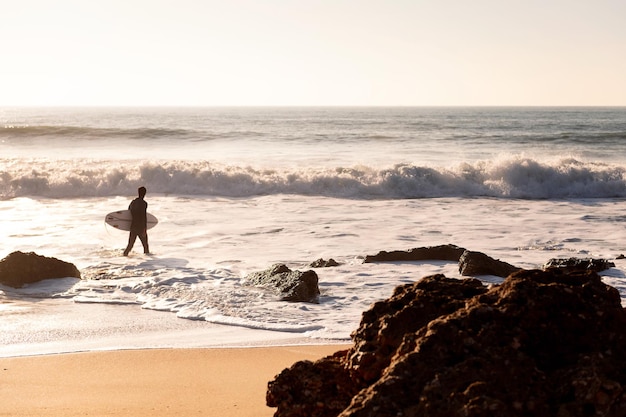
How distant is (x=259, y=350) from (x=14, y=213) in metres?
13.4

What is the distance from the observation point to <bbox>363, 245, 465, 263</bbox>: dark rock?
11758mm

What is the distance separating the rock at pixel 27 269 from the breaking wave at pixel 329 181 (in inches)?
512

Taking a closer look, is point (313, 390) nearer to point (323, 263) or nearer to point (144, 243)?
point (323, 263)

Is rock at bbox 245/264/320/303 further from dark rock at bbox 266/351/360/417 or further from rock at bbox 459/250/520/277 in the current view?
dark rock at bbox 266/351/360/417

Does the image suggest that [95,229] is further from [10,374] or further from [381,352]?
[381,352]

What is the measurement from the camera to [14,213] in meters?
18.6

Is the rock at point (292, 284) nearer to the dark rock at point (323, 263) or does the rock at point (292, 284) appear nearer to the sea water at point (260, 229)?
the sea water at point (260, 229)

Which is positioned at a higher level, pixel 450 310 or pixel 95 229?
pixel 450 310

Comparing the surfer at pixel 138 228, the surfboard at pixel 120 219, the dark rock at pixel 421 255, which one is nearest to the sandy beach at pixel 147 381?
the dark rock at pixel 421 255

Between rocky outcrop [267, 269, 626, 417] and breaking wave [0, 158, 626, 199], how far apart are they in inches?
767

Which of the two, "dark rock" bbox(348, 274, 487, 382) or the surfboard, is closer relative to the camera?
"dark rock" bbox(348, 274, 487, 382)

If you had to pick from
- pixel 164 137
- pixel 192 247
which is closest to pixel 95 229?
pixel 192 247

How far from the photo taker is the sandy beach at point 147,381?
5039mm

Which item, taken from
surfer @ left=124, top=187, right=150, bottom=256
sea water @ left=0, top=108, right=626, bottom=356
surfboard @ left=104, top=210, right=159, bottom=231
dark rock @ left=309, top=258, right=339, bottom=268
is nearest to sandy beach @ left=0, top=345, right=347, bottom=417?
sea water @ left=0, top=108, right=626, bottom=356
